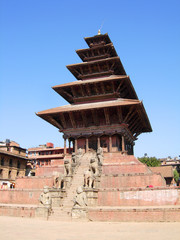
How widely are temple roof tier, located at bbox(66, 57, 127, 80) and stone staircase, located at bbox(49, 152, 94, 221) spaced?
1105 cm

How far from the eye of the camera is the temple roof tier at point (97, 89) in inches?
1119

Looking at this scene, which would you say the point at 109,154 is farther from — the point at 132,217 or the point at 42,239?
the point at 42,239

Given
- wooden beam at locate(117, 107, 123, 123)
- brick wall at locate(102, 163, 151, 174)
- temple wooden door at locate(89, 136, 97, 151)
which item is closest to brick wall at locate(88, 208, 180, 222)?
brick wall at locate(102, 163, 151, 174)

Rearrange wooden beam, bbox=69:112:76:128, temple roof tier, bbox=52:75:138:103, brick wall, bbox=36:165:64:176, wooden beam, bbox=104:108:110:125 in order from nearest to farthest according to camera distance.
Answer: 1. brick wall, bbox=36:165:64:176
2. wooden beam, bbox=104:108:110:125
3. wooden beam, bbox=69:112:76:128
4. temple roof tier, bbox=52:75:138:103

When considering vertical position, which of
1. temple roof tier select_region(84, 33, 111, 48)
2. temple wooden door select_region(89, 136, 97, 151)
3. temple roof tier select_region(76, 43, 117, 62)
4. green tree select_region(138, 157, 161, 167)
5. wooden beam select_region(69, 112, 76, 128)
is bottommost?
green tree select_region(138, 157, 161, 167)

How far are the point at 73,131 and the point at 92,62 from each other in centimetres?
917

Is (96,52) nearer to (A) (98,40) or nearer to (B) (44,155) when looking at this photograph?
(A) (98,40)

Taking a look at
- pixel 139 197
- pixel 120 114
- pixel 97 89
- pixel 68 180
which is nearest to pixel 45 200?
pixel 68 180

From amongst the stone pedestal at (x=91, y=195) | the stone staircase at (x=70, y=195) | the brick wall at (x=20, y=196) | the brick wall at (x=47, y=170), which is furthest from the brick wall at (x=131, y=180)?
the brick wall at (x=47, y=170)

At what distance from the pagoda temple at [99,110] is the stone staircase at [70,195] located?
3.30 metres

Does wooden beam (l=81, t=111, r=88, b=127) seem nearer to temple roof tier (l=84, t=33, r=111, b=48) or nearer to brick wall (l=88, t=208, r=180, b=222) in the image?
temple roof tier (l=84, t=33, r=111, b=48)

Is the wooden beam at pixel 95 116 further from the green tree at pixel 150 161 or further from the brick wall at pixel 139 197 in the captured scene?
the green tree at pixel 150 161

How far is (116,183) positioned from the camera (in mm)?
19359

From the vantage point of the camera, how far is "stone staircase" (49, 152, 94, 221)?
15344 millimetres
